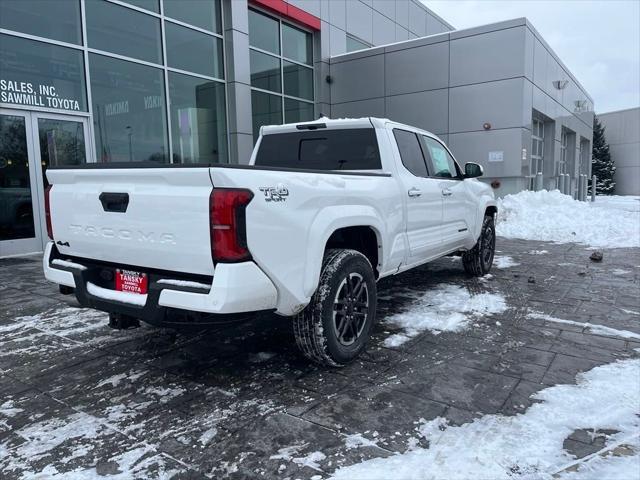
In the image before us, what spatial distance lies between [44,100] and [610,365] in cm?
978

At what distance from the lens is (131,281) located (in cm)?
315

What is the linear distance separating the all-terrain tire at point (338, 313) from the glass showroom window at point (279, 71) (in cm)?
1069

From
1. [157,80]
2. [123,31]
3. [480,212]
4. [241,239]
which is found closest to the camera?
[241,239]

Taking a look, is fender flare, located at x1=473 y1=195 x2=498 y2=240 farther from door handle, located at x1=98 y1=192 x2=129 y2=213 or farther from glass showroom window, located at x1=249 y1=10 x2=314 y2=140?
glass showroom window, located at x1=249 y1=10 x2=314 y2=140

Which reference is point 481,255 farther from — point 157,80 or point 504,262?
point 157,80

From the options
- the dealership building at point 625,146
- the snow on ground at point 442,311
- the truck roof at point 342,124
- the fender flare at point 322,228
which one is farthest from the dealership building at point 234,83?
the dealership building at point 625,146

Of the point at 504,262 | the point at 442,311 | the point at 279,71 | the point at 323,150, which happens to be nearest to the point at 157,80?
the point at 279,71

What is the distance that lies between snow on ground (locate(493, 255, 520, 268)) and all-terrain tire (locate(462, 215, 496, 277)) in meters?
0.87

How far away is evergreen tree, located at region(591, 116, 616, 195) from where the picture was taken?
3975 cm

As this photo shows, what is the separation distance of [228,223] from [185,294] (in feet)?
1.66

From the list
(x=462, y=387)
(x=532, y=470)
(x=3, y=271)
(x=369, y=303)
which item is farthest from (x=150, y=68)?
(x=532, y=470)

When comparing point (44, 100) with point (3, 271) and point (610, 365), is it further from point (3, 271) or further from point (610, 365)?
point (610, 365)

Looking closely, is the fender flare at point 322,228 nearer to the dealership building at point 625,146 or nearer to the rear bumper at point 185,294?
the rear bumper at point 185,294

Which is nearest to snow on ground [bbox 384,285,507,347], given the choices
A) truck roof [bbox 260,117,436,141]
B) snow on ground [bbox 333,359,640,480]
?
snow on ground [bbox 333,359,640,480]
